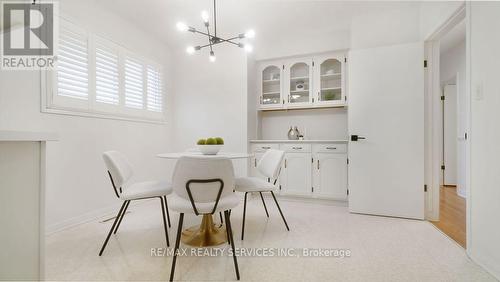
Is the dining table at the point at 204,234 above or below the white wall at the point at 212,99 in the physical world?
below

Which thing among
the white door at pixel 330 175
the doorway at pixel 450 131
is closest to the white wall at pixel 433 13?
the doorway at pixel 450 131

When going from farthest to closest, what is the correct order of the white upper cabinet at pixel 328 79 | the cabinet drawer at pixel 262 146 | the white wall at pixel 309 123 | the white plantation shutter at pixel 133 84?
the white wall at pixel 309 123
the cabinet drawer at pixel 262 146
the white upper cabinet at pixel 328 79
the white plantation shutter at pixel 133 84

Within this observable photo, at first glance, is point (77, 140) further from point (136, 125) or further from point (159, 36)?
point (159, 36)

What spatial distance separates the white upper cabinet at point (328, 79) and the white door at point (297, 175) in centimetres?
91

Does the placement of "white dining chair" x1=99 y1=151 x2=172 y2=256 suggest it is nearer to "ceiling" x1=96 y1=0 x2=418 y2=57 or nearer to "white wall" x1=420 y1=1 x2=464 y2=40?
"ceiling" x1=96 y1=0 x2=418 y2=57

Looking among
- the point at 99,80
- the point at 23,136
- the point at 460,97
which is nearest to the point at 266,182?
the point at 23,136

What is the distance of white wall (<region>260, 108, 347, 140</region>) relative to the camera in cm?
379

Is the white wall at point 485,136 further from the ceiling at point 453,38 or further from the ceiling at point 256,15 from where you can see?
the ceiling at point 453,38

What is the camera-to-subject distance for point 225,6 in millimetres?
2812

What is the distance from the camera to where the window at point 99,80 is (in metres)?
2.34

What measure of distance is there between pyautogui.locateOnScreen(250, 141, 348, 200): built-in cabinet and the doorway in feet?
3.34

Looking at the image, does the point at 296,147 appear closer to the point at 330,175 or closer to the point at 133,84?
the point at 330,175

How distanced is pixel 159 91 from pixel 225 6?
5.69ft

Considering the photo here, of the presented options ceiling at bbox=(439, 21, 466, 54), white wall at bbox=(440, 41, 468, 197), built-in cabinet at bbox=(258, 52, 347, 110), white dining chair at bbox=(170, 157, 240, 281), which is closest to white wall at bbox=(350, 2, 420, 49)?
built-in cabinet at bbox=(258, 52, 347, 110)
